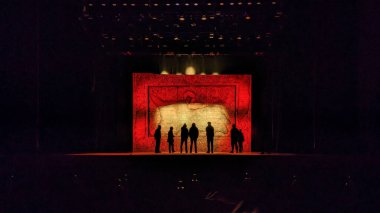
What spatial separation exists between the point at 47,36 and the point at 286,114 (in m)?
8.91

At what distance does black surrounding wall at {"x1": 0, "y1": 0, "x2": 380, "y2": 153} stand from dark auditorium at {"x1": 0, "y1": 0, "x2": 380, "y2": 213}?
1.4 inches

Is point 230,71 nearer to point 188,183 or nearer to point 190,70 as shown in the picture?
point 190,70

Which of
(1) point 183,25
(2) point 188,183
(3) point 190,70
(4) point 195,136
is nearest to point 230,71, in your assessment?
(3) point 190,70

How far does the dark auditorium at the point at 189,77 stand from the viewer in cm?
1797

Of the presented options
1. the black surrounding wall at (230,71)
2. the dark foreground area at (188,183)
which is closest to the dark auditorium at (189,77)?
the black surrounding wall at (230,71)

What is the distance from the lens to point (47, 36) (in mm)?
18953

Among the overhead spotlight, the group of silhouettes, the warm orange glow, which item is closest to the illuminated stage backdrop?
the warm orange glow

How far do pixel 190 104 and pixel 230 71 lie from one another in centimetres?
190

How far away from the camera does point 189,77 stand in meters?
20.0

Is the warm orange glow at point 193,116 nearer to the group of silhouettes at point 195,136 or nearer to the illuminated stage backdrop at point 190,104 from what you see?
the illuminated stage backdrop at point 190,104

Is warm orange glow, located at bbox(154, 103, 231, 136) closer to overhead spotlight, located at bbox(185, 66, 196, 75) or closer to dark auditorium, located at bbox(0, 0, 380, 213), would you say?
dark auditorium, located at bbox(0, 0, 380, 213)

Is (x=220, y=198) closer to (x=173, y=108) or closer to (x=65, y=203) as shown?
(x=65, y=203)

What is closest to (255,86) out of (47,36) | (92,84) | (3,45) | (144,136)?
(144,136)

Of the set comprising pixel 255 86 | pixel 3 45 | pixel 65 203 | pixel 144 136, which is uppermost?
pixel 3 45
